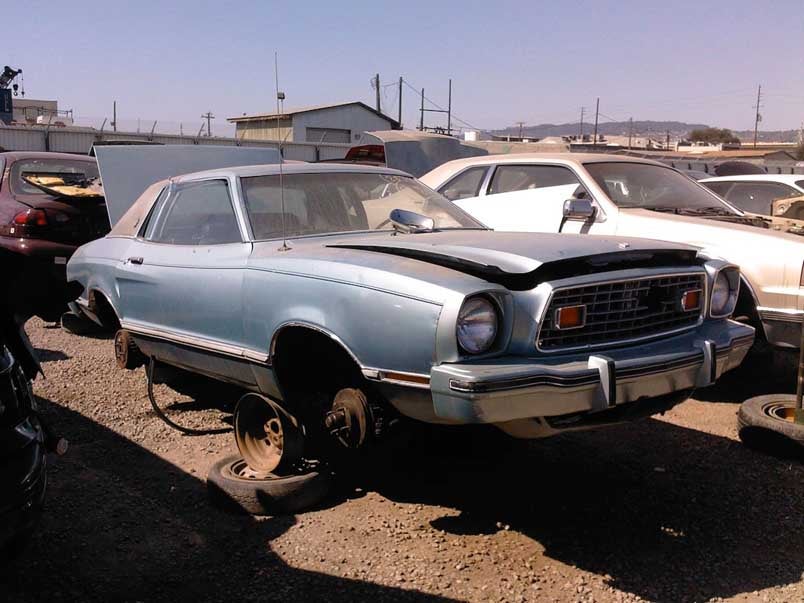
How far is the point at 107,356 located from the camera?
7.09 meters

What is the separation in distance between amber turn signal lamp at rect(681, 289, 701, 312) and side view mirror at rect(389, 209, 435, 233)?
1.44 metres

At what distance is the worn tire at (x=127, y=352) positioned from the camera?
529 cm

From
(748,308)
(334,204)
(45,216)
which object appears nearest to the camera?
(334,204)

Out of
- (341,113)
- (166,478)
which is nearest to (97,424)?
(166,478)

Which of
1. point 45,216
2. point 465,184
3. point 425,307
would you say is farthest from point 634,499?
point 45,216

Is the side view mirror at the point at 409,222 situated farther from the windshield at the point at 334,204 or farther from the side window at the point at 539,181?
the side window at the point at 539,181

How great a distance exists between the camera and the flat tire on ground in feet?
15.1

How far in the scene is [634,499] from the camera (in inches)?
162

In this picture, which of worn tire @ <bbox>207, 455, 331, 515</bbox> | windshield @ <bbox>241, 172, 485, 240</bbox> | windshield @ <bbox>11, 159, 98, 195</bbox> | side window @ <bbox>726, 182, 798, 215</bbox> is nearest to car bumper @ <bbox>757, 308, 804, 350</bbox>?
windshield @ <bbox>241, 172, 485, 240</bbox>

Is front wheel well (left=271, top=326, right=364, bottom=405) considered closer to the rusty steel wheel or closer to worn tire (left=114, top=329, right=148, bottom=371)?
the rusty steel wheel

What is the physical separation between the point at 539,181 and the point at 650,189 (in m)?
0.97

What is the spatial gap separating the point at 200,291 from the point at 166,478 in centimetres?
104

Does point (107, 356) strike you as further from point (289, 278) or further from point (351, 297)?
point (351, 297)

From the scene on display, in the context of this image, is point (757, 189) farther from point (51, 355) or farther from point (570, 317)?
point (51, 355)
